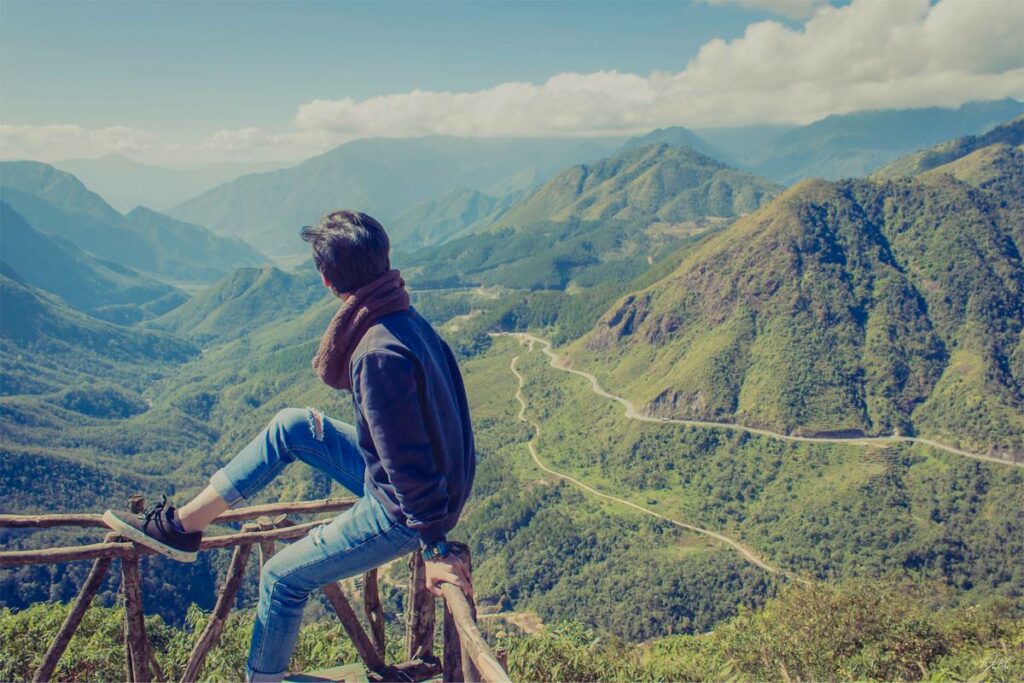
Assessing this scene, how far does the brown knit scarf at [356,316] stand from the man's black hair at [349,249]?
0.32 ft

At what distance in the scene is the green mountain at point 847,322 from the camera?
8319 centimetres

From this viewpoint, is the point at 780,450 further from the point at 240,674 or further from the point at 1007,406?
the point at 240,674

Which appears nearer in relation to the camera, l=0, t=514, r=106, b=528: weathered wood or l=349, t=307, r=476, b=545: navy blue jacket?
l=349, t=307, r=476, b=545: navy blue jacket

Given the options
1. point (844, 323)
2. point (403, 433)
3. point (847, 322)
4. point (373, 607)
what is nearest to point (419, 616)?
point (373, 607)

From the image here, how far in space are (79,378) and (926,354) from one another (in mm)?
217897

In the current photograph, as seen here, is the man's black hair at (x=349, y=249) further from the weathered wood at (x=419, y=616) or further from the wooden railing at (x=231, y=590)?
the weathered wood at (x=419, y=616)

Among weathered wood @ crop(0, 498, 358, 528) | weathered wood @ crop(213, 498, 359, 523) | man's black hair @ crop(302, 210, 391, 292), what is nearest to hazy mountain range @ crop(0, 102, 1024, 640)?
weathered wood @ crop(213, 498, 359, 523)

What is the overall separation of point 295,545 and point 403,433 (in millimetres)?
1544

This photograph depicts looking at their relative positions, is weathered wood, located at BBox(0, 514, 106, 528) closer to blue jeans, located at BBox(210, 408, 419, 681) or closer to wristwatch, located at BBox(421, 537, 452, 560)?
blue jeans, located at BBox(210, 408, 419, 681)

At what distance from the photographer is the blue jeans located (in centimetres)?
460

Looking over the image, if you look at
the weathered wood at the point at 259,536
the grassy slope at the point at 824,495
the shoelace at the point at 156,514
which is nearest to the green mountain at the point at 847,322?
the grassy slope at the point at 824,495

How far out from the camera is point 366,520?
4.59m

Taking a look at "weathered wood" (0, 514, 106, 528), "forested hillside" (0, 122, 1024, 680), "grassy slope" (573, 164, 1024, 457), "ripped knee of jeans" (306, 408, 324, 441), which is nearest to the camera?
"ripped knee of jeans" (306, 408, 324, 441)

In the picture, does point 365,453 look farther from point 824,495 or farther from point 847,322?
point 847,322
